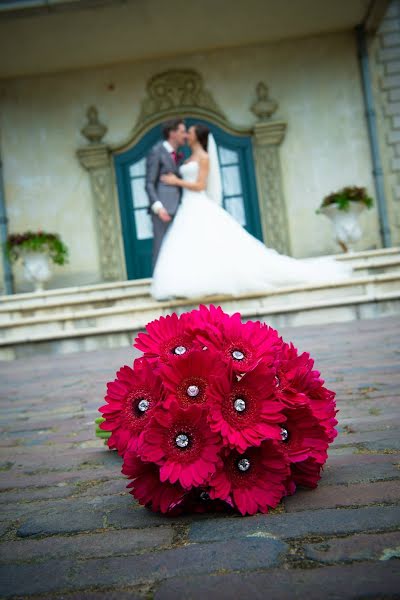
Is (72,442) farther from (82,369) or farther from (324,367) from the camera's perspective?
(82,369)

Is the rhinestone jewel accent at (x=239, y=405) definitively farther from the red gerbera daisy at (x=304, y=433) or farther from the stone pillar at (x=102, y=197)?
the stone pillar at (x=102, y=197)

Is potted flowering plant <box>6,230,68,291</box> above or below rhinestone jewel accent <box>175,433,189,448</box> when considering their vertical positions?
above

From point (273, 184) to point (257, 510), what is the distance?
10935 mm

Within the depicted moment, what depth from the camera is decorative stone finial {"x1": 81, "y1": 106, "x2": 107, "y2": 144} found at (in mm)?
11898

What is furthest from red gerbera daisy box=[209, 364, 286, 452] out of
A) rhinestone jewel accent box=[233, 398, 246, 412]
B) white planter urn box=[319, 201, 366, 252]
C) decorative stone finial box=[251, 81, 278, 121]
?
decorative stone finial box=[251, 81, 278, 121]

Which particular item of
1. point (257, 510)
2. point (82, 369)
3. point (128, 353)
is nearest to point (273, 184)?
point (128, 353)

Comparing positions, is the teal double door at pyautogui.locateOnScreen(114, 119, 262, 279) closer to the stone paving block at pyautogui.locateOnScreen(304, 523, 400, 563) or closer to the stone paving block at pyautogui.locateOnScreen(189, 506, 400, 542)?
the stone paving block at pyautogui.locateOnScreen(189, 506, 400, 542)

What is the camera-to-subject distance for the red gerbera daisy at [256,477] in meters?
1.51

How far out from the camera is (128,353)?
5.89 metres

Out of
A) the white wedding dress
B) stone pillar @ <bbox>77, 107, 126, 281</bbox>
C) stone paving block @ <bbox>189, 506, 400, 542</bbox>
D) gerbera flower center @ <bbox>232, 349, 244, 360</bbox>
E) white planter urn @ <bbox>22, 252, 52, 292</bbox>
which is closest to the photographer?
stone paving block @ <bbox>189, 506, 400, 542</bbox>

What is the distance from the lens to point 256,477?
60.3 inches

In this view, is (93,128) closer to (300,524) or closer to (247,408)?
(247,408)

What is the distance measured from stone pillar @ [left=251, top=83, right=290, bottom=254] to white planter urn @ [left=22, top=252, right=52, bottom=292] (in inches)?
177

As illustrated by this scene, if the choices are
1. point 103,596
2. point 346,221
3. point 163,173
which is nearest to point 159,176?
point 163,173
